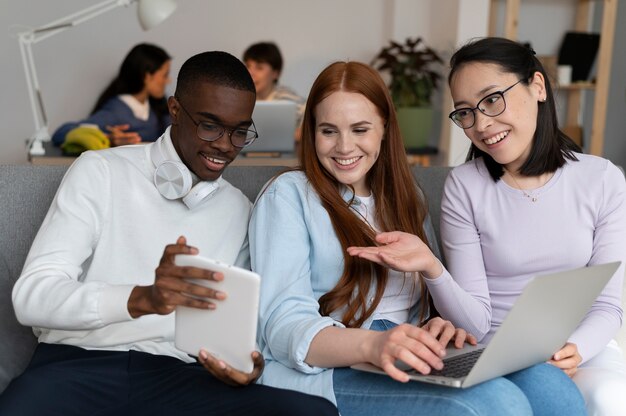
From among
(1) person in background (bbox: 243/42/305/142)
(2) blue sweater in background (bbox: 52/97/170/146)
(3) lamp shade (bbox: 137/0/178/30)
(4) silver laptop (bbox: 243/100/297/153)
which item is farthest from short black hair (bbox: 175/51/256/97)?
(1) person in background (bbox: 243/42/305/142)

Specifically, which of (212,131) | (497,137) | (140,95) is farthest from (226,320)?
(140,95)

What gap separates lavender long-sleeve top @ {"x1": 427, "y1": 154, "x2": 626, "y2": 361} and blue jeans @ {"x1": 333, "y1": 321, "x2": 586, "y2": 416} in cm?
27

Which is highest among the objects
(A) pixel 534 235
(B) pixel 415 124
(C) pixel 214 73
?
(C) pixel 214 73

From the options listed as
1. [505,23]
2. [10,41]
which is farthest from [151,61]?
[505,23]

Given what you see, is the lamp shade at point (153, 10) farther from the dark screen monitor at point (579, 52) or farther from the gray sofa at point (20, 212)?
the dark screen monitor at point (579, 52)

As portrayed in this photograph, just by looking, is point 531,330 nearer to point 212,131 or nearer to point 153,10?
point 212,131

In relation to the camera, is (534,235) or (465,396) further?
(534,235)

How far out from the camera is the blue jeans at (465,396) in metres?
1.51

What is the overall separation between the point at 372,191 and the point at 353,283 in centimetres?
27

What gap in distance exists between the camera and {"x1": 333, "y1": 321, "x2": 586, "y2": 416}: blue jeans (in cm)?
151

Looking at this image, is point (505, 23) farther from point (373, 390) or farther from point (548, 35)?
point (373, 390)

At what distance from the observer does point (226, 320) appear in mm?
1453

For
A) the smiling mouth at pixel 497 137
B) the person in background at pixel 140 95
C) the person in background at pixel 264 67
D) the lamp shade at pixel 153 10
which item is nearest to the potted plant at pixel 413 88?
the person in background at pixel 264 67

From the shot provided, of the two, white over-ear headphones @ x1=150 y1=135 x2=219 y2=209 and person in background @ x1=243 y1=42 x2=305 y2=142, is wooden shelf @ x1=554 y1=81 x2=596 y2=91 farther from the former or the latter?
white over-ear headphones @ x1=150 y1=135 x2=219 y2=209
